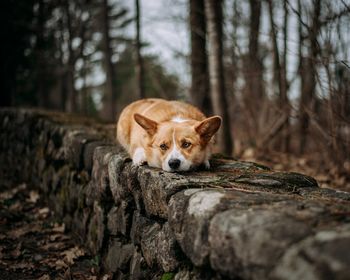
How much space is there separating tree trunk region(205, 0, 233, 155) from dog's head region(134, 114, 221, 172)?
3496 mm

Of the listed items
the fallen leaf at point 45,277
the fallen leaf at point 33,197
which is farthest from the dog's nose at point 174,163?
the fallen leaf at point 33,197

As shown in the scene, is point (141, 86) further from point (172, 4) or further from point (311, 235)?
point (311, 235)

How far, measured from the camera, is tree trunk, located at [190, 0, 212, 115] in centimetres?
867

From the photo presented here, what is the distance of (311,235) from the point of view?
1.76 meters

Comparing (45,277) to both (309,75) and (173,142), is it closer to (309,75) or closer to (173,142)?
(173,142)

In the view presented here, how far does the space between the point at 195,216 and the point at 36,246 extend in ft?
11.2

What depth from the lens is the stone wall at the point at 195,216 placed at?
1.77 metres

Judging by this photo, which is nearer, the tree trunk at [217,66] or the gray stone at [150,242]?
the gray stone at [150,242]

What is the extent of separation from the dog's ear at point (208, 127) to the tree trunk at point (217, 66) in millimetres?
3599

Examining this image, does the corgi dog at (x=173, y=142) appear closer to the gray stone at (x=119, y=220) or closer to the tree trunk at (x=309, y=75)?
the gray stone at (x=119, y=220)

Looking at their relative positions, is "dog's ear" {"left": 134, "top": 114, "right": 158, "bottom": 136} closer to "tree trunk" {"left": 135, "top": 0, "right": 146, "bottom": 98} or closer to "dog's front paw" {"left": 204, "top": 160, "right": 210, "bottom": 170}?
"dog's front paw" {"left": 204, "top": 160, "right": 210, "bottom": 170}

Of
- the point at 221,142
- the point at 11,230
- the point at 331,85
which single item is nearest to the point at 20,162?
the point at 11,230


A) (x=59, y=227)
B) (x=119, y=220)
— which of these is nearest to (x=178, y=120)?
(x=119, y=220)

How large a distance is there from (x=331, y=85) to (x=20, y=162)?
19.5 ft
